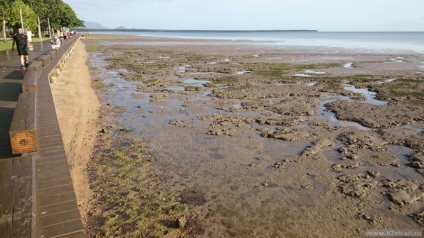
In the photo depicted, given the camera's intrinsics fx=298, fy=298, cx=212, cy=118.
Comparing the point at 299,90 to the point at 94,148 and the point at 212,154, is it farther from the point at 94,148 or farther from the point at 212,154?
the point at 94,148

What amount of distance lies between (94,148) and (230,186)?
385 cm

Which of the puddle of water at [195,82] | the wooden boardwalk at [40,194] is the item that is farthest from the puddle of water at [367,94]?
the wooden boardwalk at [40,194]

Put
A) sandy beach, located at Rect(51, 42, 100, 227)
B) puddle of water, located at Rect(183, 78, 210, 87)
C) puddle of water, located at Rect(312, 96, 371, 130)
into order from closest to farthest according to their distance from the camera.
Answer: sandy beach, located at Rect(51, 42, 100, 227)
puddle of water, located at Rect(312, 96, 371, 130)
puddle of water, located at Rect(183, 78, 210, 87)

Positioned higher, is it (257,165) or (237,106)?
(237,106)

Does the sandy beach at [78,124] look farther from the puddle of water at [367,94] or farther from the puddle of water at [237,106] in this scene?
the puddle of water at [367,94]

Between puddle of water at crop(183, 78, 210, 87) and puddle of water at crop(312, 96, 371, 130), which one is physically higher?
puddle of water at crop(183, 78, 210, 87)

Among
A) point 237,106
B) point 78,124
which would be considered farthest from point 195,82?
point 78,124

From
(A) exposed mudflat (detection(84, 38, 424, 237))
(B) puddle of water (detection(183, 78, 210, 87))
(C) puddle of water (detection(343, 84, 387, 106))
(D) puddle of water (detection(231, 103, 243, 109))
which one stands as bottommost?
(A) exposed mudflat (detection(84, 38, 424, 237))

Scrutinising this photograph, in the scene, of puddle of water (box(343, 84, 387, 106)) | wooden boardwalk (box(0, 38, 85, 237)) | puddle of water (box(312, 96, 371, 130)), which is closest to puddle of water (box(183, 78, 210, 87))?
puddle of water (box(312, 96, 371, 130))

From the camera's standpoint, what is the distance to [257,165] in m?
7.06

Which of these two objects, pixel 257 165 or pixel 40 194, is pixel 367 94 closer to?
pixel 257 165

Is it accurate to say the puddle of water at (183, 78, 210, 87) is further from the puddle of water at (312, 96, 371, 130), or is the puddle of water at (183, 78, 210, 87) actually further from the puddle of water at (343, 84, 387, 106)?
the puddle of water at (343, 84, 387, 106)

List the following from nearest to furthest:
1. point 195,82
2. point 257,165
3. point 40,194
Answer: point 40,194 < point 257,165 < point 195,82

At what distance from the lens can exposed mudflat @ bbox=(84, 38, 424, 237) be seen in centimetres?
495
